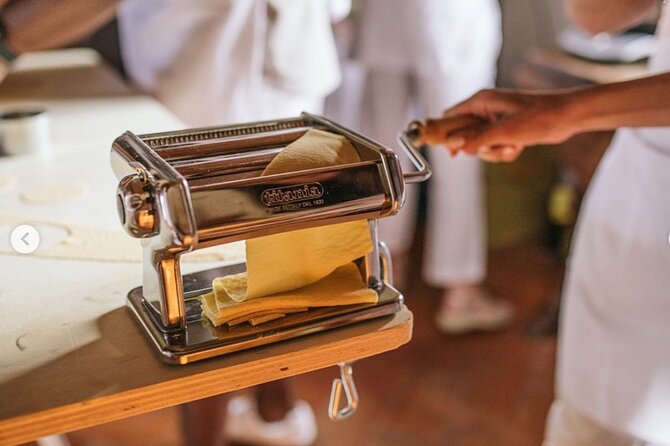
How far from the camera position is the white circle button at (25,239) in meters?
0.92

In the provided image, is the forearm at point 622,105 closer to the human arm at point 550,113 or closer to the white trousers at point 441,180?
the human arm at point 550,113

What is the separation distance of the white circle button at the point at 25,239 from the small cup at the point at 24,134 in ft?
1.18

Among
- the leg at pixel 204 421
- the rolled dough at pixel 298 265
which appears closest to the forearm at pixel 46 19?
the leg at pixel 204 421

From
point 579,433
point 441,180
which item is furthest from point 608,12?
point 441,180

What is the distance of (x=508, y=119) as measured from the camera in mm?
962

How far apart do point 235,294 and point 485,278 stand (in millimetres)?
2092

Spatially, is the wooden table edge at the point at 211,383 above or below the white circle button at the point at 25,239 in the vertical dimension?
below

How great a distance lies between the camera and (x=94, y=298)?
0.79 meters

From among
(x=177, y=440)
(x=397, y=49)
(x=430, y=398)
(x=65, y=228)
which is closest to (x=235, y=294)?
(x=65, y=228)

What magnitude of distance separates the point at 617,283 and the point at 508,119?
1.44 feet

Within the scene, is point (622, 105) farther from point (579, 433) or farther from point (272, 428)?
point (272, 428)

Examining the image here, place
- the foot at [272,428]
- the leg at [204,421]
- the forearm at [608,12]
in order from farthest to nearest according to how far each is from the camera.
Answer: the foot at [272,428] → the leg at [204,421] → the forearm at [608,12]

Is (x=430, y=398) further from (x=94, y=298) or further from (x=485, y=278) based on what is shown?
(x=94, y=298)

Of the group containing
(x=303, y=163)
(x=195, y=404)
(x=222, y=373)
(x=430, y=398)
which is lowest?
(x=430, y=398)
